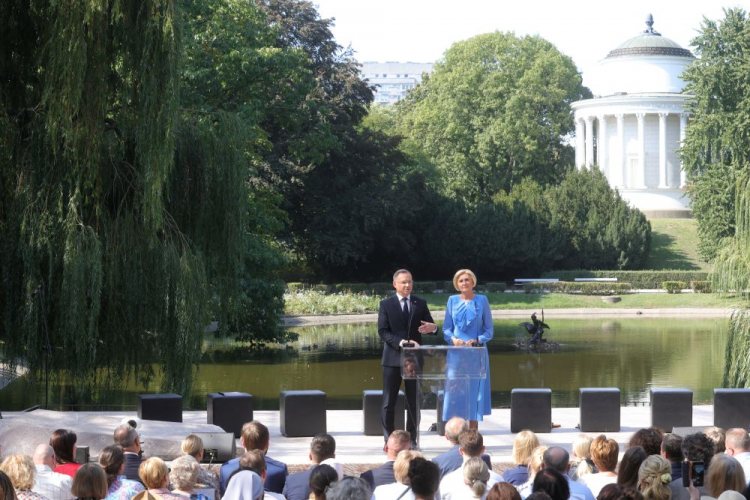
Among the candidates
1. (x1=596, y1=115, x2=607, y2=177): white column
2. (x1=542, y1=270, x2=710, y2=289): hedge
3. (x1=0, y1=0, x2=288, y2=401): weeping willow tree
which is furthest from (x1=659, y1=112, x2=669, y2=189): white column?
(x1=0, y1=0, x2=288, y2=401): weeping willow tree

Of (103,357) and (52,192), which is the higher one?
(52,192)

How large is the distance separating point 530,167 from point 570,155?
10.3 metres

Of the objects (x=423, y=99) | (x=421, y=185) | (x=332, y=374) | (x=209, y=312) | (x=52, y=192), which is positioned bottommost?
(x=332, y=374)

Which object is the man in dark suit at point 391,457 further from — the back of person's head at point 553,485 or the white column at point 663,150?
the white column at point 663,150

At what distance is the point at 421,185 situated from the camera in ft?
178

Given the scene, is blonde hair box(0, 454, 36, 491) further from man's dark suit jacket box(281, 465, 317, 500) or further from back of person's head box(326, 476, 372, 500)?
back of person's head box(326, 476, 372, 500)

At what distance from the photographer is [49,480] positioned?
7094 millimetres

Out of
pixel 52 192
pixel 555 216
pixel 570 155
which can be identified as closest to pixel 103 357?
pixel 52 192

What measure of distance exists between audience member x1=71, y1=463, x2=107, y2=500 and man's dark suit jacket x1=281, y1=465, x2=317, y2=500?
1.45m

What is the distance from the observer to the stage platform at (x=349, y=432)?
10773 mm

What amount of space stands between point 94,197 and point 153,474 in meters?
7.86

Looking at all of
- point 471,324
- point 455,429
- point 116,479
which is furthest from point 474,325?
point 116,479

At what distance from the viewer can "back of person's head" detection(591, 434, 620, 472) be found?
7.24 meters

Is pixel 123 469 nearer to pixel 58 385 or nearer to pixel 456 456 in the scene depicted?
pixel 456 456
